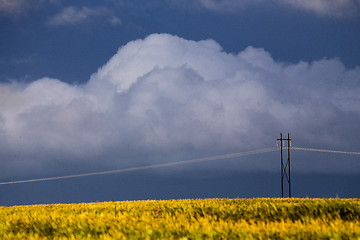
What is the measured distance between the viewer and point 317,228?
25.2 feet

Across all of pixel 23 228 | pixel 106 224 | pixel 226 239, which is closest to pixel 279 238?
pixel 226 239

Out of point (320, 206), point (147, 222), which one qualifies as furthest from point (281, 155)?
point (147, 222)

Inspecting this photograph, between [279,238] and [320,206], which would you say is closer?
[279,238]

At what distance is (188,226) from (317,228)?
2576 millimetres

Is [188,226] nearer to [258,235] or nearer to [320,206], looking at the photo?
[258,235]

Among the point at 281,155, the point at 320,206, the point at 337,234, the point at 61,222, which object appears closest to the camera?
the point at 337,234

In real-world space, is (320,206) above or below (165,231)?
above

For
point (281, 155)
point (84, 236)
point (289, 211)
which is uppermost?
point (281, 155)

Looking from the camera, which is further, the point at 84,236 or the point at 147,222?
the point at 147,222

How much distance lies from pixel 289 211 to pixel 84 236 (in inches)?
224

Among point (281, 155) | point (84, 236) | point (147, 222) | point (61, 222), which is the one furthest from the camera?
point (281, 155)

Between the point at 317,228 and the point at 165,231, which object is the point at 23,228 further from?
the point at 317,228

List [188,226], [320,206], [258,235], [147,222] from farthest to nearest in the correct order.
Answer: [320,206] < [147,222] < [188,226] < [258,235]

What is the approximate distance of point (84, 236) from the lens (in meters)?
9.08
